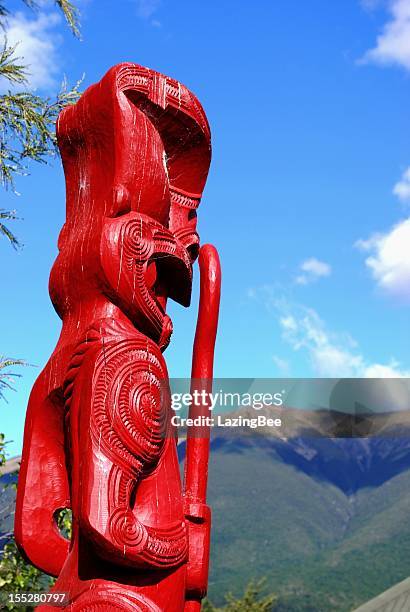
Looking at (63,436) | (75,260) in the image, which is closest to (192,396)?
(63,436)

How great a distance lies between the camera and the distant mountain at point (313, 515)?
2050 cm

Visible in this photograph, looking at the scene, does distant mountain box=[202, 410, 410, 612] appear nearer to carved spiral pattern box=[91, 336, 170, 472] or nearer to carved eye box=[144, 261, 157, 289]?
carved eye box=[144, 261, 157, 289]

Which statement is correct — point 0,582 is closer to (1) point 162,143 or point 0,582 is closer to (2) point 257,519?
(1) point 162,143

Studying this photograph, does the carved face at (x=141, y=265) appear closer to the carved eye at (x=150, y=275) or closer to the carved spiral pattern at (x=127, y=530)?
the carved eye at (x=150, y=275)

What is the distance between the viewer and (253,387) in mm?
4367

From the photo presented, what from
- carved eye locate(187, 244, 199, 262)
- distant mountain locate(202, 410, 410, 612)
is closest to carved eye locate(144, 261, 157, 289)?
carved eye locate(187, 244, 199, 262)

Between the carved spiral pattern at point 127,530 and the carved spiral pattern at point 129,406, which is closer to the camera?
the carved spiral pattern at point 127,530

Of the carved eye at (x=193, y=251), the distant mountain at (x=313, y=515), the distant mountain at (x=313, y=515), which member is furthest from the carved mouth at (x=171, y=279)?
the distant mountain at (x=313, y=515)

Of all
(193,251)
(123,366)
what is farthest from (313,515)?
(123,366)

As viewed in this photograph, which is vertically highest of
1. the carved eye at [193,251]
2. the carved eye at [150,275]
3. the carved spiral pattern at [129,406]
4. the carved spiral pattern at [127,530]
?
the carved eye at [193,251]

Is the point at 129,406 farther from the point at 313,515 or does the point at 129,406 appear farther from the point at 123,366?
the point at 313,515

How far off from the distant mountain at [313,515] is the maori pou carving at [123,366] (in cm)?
1425

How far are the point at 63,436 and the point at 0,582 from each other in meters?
2.54

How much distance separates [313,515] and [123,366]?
79.9ft
